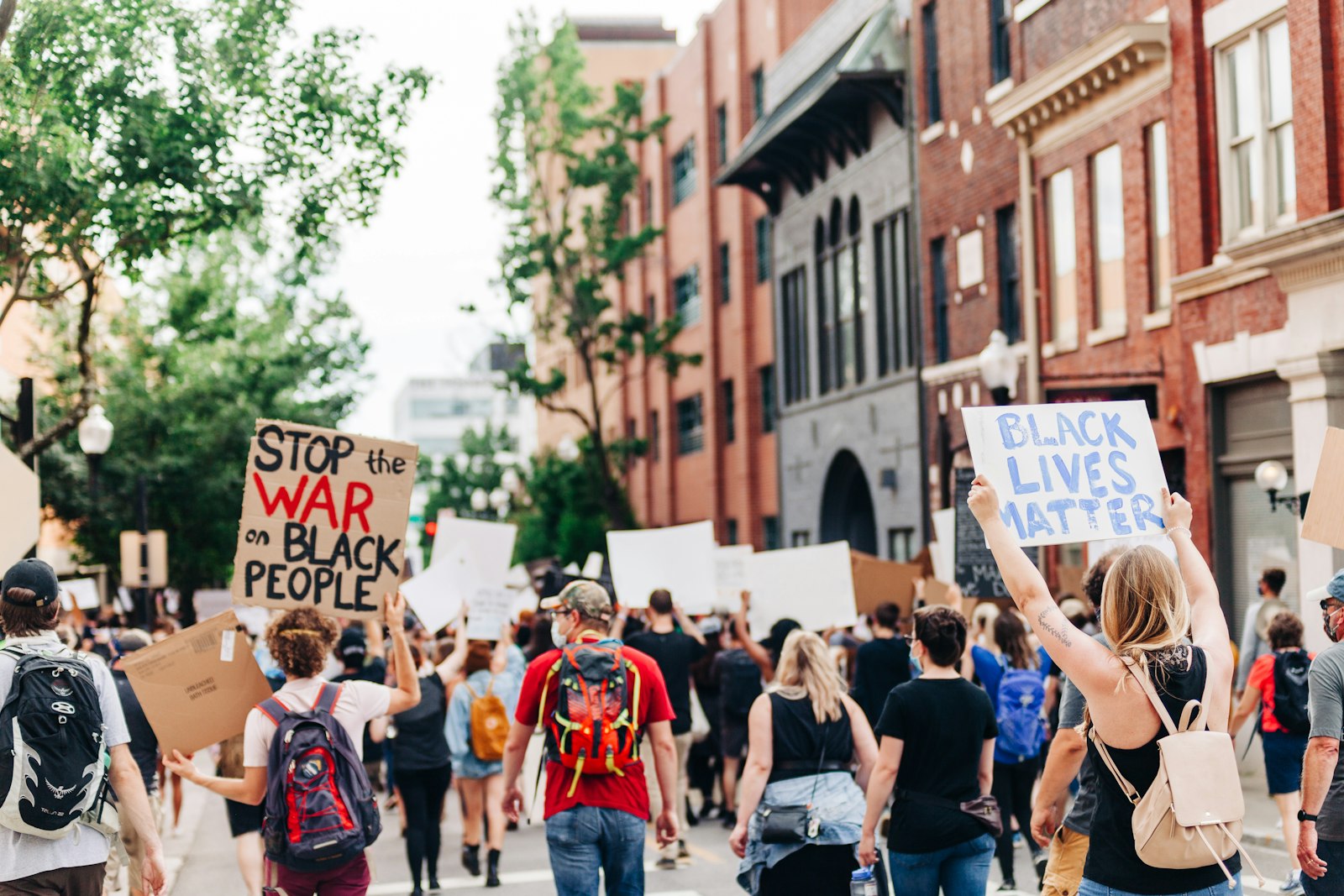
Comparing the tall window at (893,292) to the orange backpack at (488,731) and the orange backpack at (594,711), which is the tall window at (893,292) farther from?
the orange backpack at (594,711)

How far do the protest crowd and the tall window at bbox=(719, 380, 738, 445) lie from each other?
2998 centimetres

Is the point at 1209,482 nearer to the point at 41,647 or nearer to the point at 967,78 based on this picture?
the point at 967,78

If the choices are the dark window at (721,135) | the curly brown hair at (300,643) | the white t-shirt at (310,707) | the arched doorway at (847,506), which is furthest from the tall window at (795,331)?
the white t-shirt at (310,707)

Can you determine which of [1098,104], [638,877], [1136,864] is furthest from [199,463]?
[1136,864]

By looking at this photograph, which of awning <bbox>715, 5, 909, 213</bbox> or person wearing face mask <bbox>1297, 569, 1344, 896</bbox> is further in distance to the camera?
awning <bbox>715, 5, 909, 213</bbox>

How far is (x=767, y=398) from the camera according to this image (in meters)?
39.2

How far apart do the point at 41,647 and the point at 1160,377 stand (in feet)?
54.9

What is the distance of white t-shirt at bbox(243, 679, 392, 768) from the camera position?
6.78 meters

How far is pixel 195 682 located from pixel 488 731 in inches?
220

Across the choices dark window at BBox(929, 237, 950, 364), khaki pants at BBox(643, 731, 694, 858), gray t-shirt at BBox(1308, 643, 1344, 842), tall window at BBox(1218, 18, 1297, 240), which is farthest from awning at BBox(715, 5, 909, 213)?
gray t-shirt at BBox(1308, 643, 1344, 842)

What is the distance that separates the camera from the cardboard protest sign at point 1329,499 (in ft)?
25.9

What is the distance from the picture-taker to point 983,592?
15430mm

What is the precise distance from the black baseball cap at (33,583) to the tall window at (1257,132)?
15010 mm

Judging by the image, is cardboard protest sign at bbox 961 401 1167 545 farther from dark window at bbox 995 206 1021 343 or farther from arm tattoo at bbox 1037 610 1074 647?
dark window at bbox 995 206 1021 343
